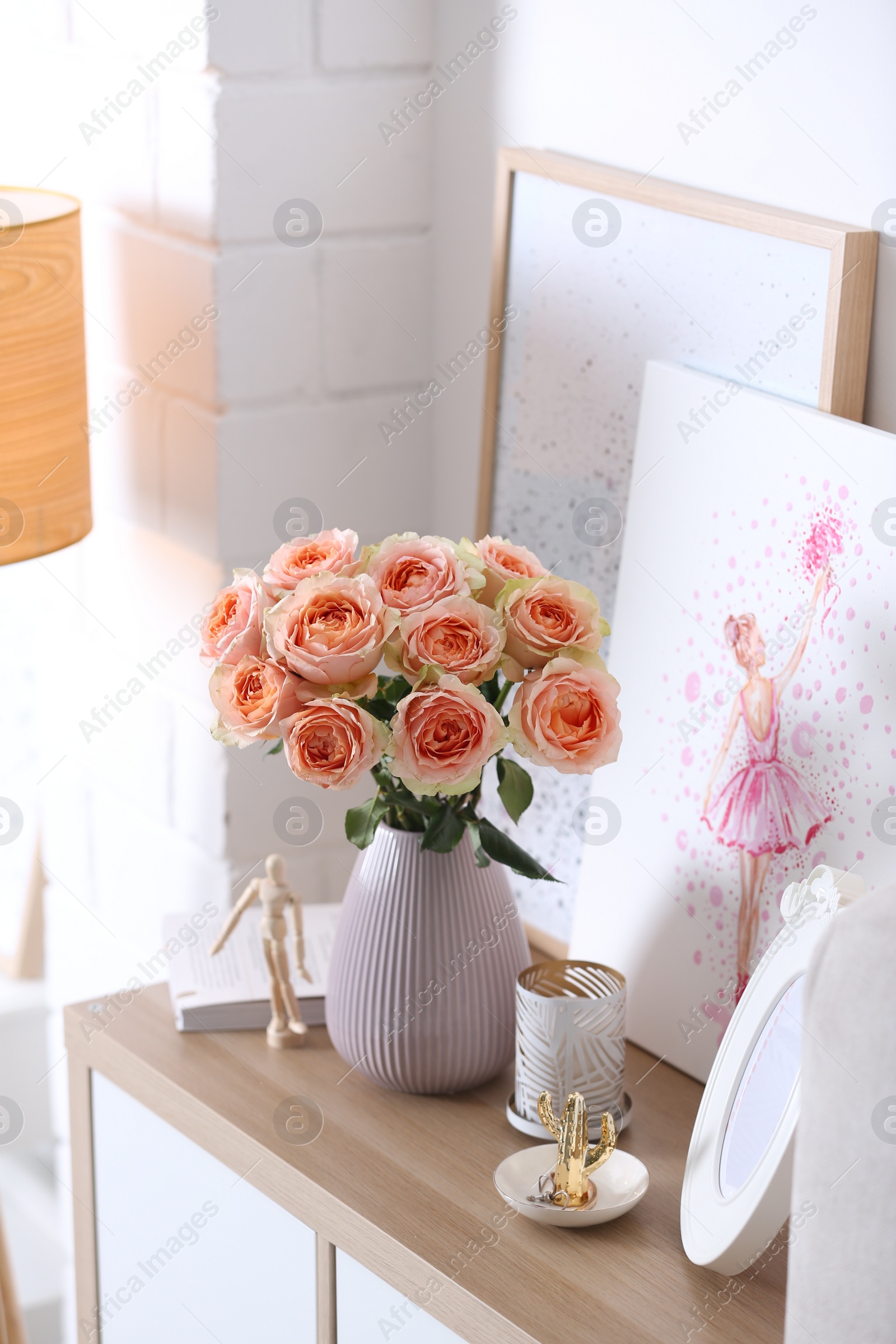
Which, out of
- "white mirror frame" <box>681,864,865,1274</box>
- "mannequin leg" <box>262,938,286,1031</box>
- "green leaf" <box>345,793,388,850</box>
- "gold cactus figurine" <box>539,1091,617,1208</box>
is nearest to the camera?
"white mirror frame" <box>681,864,865,1274</box>

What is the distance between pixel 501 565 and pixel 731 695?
0.63 feet

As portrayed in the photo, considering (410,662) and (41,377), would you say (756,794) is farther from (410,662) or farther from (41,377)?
(41,377)

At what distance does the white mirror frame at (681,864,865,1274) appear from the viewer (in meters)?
0.82

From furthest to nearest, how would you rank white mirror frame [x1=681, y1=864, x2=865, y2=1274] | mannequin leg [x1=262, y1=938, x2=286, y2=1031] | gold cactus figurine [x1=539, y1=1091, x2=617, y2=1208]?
mannequin leg [x1=262, y1=938, x2=286, y2=1031] → gold cactus figurine [x1=539, y1=1091, x2=617, y2=1208] → white mirror frame [x1=681, y1=864, x2=865, y2=1274]

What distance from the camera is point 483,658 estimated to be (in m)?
0.92

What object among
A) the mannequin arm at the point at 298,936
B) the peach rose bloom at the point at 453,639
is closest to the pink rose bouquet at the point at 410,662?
the peach rose bloom at the point at 453,639

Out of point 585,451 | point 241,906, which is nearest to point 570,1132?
point 241,906

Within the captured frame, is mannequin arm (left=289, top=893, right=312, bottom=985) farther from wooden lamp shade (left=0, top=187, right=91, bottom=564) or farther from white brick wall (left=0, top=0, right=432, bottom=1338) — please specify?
wooden lamp shade (left=0, top=187, right=91, bottom=564)

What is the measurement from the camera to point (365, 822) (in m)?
1.02

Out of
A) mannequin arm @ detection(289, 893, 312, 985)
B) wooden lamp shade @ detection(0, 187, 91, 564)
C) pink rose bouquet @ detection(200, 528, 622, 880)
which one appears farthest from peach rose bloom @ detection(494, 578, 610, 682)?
wooden lamp shade @ detection(0, 187, 91, 564)

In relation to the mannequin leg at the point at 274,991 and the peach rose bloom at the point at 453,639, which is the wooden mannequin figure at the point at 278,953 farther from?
the peach rose bloom at the point at 453,639

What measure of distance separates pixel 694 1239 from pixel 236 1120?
13.4 inches

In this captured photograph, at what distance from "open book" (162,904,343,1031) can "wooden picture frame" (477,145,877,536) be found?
1.85 feet

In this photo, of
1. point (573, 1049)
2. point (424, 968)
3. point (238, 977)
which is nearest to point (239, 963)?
point (238, 977)
